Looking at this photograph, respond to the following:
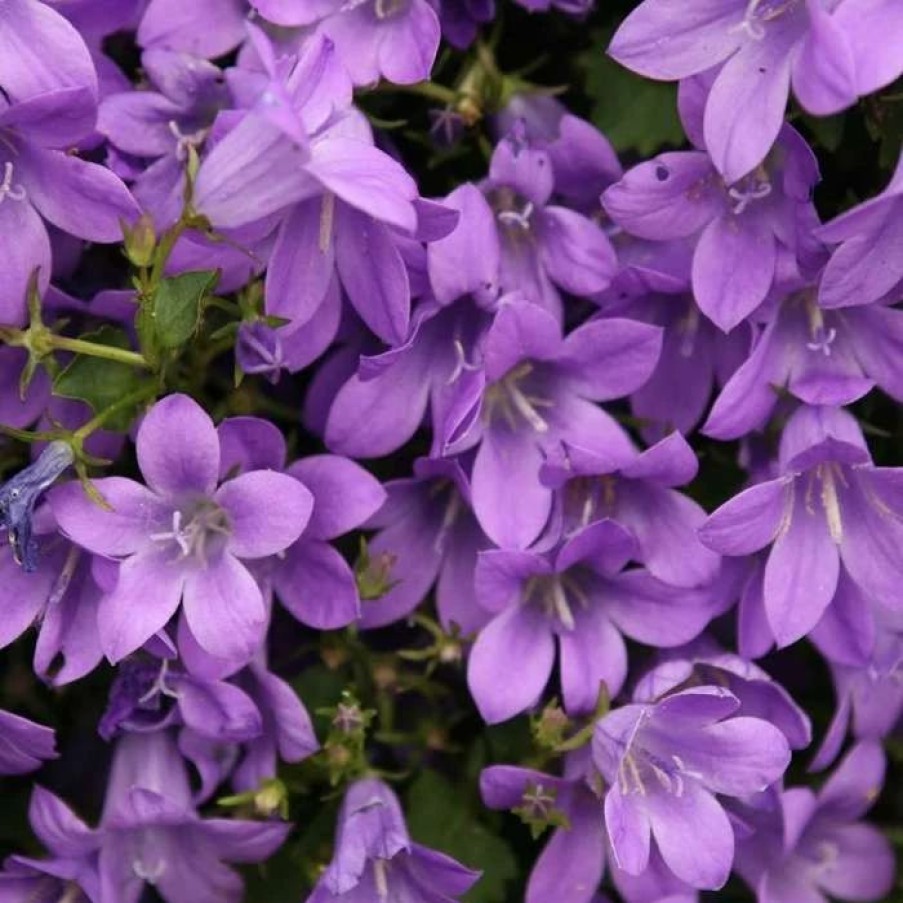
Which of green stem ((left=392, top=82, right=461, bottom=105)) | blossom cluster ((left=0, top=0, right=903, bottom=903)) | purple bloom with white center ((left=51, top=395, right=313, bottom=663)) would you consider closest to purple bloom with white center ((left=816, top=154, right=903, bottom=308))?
blossom cluster ((left=0, top=0, right=903, bottom=903))

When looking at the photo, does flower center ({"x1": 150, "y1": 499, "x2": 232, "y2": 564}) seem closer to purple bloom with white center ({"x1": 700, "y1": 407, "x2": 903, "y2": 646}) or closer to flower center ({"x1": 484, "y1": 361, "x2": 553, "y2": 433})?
flower center ({"x1": 484, "y1": 361, "x2": 553, "y2": 433})

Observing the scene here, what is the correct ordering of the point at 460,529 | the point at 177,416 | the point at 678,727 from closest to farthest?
the point at 177,416, the point at 678,727, the point at 460,529

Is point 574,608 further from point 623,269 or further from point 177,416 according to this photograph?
point 177,416

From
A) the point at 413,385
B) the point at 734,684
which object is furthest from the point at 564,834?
the point at 413,385

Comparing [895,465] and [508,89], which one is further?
[895,465]

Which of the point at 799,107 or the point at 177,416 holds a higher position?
the point at 799,107

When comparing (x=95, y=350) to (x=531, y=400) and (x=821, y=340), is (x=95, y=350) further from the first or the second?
(x=821, y=340)

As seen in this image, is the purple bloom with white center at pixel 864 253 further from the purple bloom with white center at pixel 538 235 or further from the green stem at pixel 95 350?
the green stem at pixel 95 350

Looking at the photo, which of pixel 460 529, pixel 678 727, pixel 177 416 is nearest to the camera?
pixel 177 416

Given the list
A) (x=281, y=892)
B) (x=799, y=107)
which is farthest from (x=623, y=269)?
(x=281, y=892)
